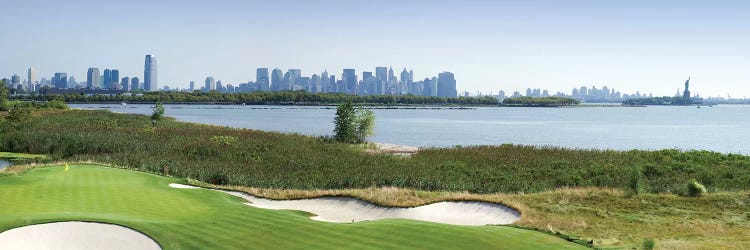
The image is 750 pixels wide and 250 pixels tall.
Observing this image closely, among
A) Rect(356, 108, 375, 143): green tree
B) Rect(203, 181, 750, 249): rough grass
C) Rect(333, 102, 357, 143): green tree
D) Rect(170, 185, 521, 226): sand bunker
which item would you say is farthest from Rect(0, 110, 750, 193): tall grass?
Rect(356, 108, 375, 143): green tree

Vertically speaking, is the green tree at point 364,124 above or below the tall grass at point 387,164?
above


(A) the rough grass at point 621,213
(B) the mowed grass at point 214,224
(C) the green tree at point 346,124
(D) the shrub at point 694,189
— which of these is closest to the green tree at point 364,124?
(C) the green tree at point 346,124

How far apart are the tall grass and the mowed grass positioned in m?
10.5

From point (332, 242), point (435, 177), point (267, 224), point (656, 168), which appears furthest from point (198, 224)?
point (656, 168)

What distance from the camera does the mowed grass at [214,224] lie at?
16.0 meters

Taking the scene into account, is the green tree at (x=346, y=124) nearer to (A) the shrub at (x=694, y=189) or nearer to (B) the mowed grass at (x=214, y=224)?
(B) the mowed grass at (x=214, y=224)

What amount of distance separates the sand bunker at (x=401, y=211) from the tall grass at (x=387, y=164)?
6243mm

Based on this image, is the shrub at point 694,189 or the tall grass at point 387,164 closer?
the shrub at point 694,189

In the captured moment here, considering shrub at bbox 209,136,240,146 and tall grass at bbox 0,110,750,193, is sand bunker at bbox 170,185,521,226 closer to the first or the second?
tall grass at bbox 0,110,750,193

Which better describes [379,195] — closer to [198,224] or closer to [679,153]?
[198,224]

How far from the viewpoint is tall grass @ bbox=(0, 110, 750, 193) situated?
33906 millimetres

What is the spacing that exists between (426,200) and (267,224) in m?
9.75

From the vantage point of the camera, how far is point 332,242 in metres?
16.0

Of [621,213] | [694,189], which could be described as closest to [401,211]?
[621,213]
